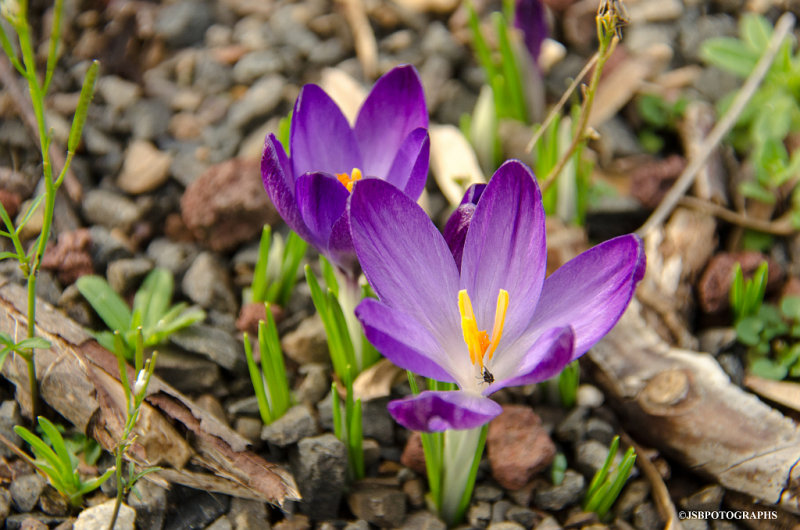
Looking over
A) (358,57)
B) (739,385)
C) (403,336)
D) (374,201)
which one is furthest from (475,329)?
(358,57)

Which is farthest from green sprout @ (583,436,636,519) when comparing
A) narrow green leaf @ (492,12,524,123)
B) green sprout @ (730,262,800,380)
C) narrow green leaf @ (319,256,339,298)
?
narrow green leaf @ (492,12,524,123)

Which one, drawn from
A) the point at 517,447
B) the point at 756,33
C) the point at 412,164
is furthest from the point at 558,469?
the point at 756,33

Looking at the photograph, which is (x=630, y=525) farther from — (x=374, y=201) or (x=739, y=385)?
(x=374, y=201)

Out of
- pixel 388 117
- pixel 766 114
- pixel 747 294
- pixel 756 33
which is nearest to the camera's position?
pixel 388 117

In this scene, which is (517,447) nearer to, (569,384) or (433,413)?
(569,384)

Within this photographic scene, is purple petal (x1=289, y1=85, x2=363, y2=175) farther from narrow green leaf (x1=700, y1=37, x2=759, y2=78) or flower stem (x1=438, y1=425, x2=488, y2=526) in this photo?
narrow green leaf (x1=700, y1=37, x2=759, y2=78)

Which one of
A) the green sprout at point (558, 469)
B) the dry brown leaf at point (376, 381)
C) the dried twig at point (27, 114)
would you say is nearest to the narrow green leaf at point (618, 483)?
the green sprout at point (558, 469)
